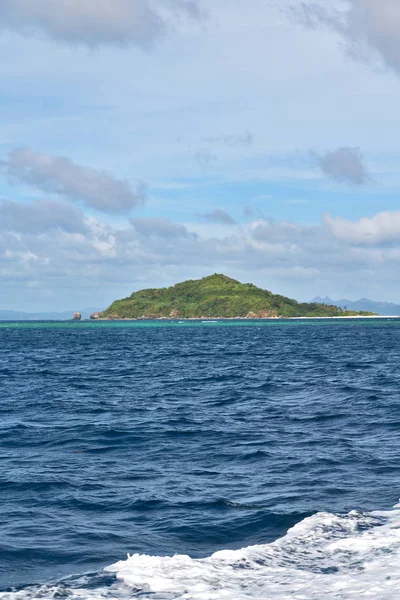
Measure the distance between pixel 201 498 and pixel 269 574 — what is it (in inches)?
244

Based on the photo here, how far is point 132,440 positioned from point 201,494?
9.44 meters

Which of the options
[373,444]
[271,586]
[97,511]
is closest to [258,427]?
[373,444]

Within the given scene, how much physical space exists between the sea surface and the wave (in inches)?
1.7

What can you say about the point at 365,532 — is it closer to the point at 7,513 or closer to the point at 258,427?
the point at 7,513

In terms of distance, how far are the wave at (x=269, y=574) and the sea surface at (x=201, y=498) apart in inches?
1.7

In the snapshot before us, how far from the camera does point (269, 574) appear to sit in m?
13.2

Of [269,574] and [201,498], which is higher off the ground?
[269,574]

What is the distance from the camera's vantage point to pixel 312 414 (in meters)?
34.9

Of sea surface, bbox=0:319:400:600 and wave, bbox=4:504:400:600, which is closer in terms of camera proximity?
wave, bbox=4:504:400:600

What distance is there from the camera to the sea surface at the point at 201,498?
42.6 ft

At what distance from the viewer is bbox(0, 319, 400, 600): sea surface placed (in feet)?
42.6

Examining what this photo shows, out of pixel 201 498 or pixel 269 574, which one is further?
pixel 201 498

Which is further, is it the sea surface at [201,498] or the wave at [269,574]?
the sea surface at [201,498]

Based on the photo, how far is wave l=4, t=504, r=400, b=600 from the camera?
12.1m
